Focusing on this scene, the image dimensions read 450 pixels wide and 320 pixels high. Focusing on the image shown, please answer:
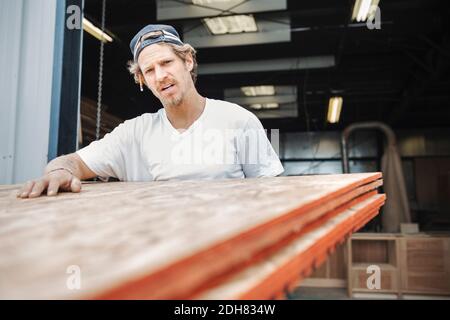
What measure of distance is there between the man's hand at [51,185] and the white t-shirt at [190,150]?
1.55 ft

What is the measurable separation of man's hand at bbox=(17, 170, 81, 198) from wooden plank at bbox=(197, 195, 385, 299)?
89 cm

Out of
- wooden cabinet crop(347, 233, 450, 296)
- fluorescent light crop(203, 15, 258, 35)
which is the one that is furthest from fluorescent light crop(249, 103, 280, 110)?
wooden cabinet crop(347, 233, 450, 296)

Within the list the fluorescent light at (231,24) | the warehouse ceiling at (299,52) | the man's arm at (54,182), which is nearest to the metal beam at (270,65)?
the warehouse ceiling at (299,52)

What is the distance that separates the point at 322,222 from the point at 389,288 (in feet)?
18.5

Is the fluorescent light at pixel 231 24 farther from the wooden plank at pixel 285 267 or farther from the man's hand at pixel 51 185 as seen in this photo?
the wooden plank at pixel 285 267

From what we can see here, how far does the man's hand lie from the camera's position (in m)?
1.15

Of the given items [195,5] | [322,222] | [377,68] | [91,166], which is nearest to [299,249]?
[322,222]

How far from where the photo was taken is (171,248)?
1.19ft

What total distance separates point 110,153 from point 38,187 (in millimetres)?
663

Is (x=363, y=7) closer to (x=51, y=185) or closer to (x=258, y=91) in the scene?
(x=51, y=185)

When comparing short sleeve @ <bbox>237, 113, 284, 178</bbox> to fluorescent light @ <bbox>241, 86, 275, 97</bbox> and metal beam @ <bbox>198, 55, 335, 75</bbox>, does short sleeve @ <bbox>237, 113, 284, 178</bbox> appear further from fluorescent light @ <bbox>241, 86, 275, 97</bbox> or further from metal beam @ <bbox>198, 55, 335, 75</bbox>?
fluorescent light @ <bbox>241, 86, 275, 97</bbox>

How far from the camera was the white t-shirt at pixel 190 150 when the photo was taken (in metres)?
1.73

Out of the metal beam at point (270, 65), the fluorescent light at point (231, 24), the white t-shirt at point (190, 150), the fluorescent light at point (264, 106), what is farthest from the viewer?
the fluorescent light at point (264, 106)

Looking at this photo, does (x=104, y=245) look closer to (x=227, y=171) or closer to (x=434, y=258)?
(x=227, y=171)
